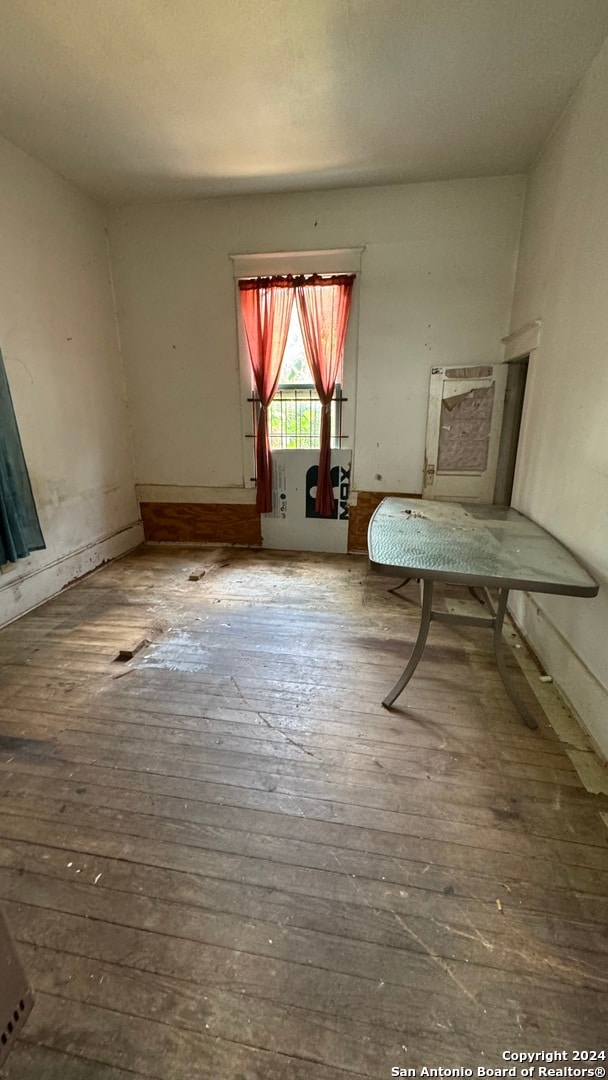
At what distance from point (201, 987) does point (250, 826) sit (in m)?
0.44

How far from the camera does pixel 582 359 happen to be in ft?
6.93

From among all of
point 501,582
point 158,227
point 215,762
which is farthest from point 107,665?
point 158,227

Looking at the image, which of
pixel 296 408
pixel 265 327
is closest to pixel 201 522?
pixel 296 408

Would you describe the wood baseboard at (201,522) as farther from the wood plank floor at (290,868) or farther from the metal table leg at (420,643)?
the metal table leg at (420,643)

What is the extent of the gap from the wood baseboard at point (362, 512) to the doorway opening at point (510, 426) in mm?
715

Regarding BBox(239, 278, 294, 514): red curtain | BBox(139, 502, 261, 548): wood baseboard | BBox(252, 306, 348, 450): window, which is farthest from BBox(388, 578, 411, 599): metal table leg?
BBox(239, 278, 294, 514): red curtain

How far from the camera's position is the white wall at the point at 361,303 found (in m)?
3.36

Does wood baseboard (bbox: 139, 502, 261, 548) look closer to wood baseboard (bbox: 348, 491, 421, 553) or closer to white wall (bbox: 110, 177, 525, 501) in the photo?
white wall (bbox: 110, 177, 525, 501)

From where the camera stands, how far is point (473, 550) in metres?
1.96

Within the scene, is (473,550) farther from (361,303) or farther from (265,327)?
(265,327)

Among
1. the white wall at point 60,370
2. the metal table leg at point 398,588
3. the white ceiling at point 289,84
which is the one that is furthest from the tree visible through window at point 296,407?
the white wall at point 60,370

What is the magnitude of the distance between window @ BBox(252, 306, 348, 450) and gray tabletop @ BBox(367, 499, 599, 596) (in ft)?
4.82

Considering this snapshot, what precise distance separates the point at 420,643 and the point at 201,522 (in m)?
2.92

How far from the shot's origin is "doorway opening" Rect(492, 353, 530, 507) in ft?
11.3
